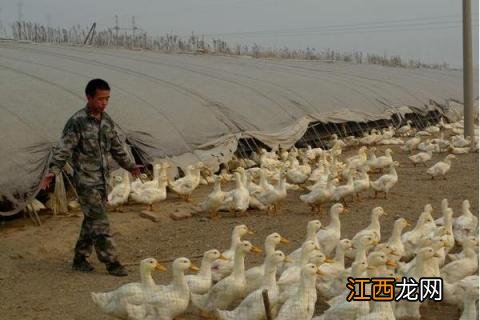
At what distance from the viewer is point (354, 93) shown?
20.8m

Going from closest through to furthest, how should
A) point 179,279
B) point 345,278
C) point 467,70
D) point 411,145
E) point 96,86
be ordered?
point 179,279 < point 345,278 < point 96,86 < point 411,145 < point 467,70

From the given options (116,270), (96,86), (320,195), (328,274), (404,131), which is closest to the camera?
(328,274)

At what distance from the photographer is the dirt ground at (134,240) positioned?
5.84m

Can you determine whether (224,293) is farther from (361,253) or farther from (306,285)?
(361,253)

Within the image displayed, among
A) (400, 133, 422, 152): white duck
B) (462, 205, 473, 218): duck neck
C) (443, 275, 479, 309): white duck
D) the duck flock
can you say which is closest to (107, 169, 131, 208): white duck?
the duck flock

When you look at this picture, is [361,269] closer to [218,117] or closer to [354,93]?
[218,117]

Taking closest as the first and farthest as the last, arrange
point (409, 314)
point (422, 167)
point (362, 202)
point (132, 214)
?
point (409, 314) < point (132, 214) < point (362, 202) < point (422, 167)

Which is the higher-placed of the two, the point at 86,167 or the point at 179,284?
the point at 86,167

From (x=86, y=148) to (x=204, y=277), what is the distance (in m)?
1.89

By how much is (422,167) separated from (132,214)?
7.15 meters

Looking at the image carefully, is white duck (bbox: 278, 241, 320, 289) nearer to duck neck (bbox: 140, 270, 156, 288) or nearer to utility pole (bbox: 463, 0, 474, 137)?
duck neck (bbox: 140, 270, 156, 288)

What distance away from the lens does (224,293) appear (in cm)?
522


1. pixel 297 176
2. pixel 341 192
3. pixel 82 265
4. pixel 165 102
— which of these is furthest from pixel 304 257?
pixel 165 102

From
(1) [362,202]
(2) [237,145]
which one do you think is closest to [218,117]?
(2) [237,145]
